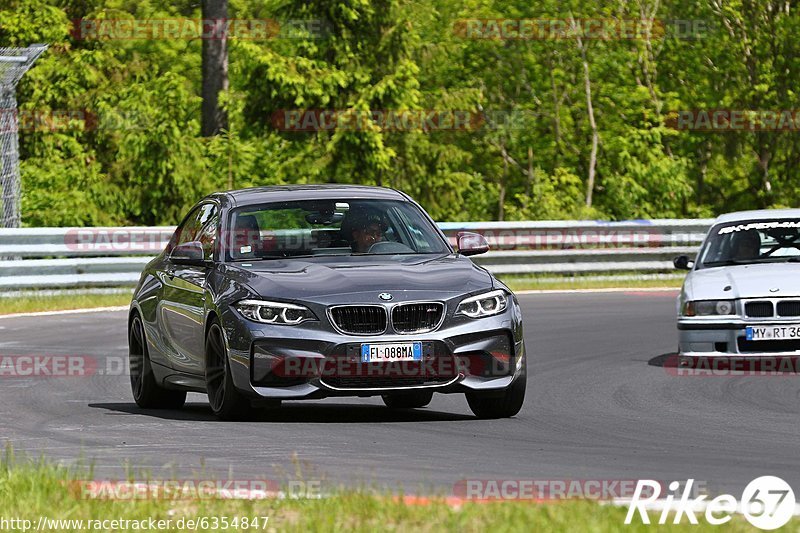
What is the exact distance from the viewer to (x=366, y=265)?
36.6 feet

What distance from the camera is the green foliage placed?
3622cm

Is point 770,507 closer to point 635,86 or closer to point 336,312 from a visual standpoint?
point 336,312

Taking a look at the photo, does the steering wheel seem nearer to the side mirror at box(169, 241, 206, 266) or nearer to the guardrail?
the side mirror at box(169, 241, 206, 266)

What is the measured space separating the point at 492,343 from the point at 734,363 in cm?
519

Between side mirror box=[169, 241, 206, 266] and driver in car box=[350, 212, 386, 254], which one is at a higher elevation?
driver in car box=[350, 212, 386, 254]

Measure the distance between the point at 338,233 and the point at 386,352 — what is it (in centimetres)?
153

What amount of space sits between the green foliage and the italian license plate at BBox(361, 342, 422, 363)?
25088 millimetres

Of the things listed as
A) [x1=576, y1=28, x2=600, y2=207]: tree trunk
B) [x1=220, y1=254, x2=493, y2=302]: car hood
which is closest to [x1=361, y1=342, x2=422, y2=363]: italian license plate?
[x1=220, y1=254, x2=493, y2=302]: car hood

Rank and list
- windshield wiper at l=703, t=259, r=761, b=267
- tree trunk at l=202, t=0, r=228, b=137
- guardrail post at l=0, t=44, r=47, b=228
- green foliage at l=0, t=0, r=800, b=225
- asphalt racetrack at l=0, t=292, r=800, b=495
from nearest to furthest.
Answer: asphalt racetrack at l=0, t=292, r=800, b=495 < windshield wiper at l=703, t=259, r=761, b=267 < guardrail post at l=0, t=44, r=47, b=228 < green foliage at l=0, t=0, r=800, b=225 < tree trunk at l=202, t=0, r=228, b=137

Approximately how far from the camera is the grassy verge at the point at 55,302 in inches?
891

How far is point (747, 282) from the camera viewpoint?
48.6 ft

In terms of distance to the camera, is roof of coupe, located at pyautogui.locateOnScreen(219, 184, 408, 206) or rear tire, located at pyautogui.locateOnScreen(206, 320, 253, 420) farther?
roof of coupe, located at pyautogui.locateOnScreen(219, 184, 408, 206)

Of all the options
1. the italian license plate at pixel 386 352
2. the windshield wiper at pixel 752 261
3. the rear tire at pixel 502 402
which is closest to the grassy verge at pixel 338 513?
the italian license plate at pixel 386 352

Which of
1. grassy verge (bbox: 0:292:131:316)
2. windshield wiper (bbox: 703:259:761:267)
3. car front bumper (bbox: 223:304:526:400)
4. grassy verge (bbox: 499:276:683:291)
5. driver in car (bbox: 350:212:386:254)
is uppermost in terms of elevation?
driver in car (bbox: 350:212:386:254)
